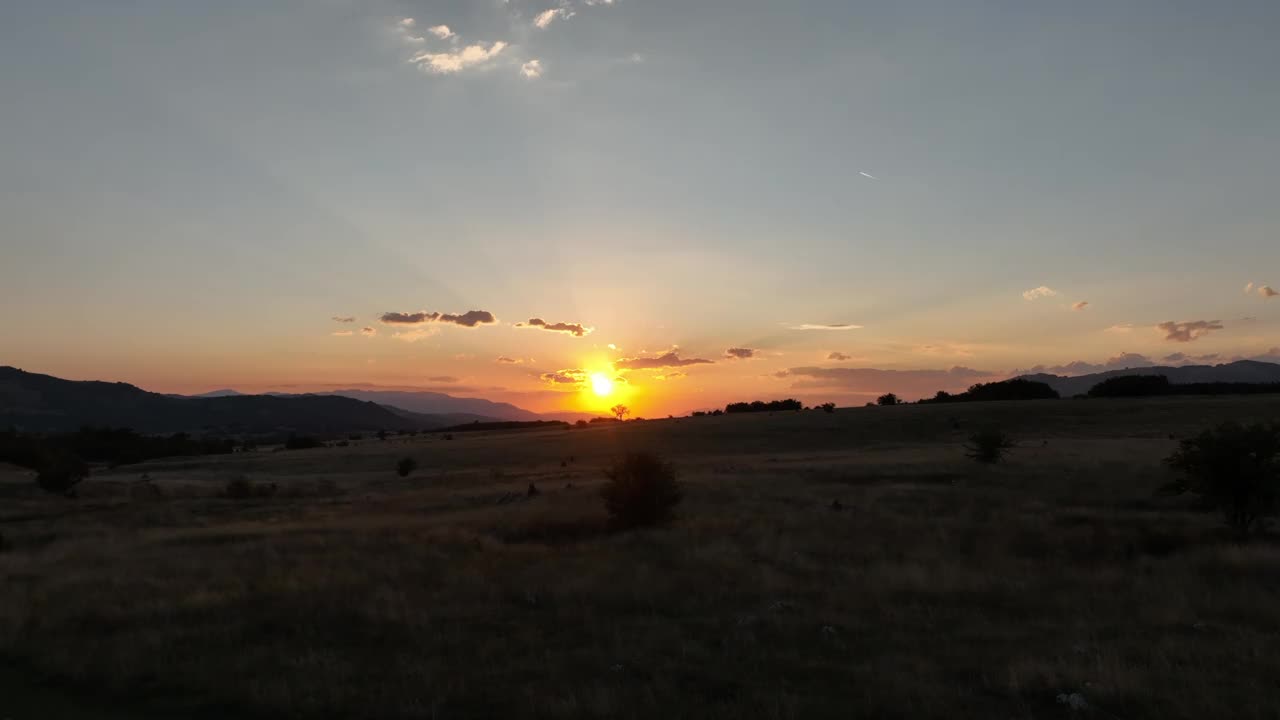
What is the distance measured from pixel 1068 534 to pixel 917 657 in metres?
13.0

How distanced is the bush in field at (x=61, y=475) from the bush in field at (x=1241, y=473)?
175ft

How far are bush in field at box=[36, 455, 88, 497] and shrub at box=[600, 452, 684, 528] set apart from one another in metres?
35.4

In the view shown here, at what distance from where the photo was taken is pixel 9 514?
Answer: 34.4 meters

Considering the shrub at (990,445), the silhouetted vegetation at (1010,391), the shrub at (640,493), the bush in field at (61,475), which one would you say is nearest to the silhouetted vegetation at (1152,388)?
the silhouetted vegetation at (1010,391)

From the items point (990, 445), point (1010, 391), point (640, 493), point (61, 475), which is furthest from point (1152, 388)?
point (61, 475)

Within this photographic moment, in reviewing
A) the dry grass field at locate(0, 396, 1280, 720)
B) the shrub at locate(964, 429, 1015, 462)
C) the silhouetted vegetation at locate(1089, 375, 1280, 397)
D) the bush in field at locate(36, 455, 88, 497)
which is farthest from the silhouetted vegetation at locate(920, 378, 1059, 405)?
the bush in field at locate(36, 455, 88, 497)

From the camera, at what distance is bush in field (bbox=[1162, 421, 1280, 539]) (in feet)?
70.5

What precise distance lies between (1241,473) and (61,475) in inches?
2154

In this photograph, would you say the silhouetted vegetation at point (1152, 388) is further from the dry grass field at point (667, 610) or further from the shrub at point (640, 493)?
the shrub at point (640, 493)

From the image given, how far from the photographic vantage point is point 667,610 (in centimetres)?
1420

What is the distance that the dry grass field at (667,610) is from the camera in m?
9.49

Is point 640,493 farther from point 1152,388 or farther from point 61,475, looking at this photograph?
point 1152,388

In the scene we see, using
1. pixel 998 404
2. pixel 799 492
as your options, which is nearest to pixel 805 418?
pixel 998 404

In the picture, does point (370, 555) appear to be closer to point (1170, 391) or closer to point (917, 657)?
point (917, 657)
